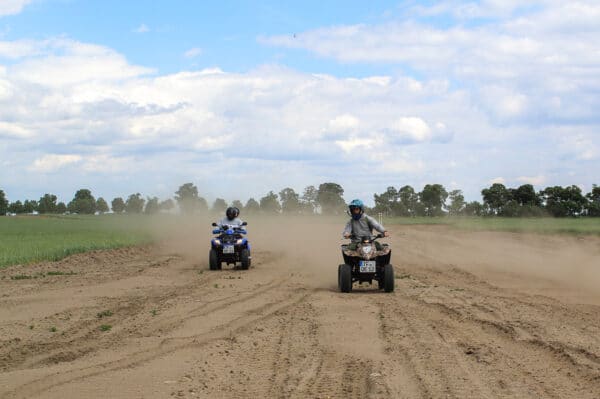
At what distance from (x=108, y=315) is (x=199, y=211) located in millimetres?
65337

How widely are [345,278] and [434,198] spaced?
9279 centimetres

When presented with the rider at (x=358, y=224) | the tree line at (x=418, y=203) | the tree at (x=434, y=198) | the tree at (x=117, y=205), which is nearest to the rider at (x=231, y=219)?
the rider at (x=358, y=224)

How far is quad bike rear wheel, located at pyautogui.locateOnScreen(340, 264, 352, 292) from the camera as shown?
16.9 metres

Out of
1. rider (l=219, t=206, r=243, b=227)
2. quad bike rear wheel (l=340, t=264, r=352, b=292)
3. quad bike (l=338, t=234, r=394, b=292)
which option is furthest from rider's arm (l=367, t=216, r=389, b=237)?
rider (l=219, t=206, r=243, b=227)

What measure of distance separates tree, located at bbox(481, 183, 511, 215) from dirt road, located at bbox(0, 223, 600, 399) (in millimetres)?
75091

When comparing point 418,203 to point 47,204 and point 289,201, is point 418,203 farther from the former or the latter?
point 47,204

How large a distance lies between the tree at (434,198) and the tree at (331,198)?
1280 cm

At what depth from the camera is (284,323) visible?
12.4 m

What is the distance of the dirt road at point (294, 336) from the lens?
27.0 feet

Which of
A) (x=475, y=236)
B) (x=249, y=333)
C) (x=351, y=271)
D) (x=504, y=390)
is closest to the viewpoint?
(x=504, y=390)

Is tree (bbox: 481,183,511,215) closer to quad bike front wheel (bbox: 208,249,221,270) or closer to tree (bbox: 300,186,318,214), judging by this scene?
tree (bbox: 300,186,318,214)

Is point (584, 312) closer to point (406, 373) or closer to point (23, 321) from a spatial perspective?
point (406, 373)

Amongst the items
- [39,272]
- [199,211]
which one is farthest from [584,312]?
[199,211]

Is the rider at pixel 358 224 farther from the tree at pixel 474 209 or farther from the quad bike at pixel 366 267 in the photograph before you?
the tree at pixel 474 209
